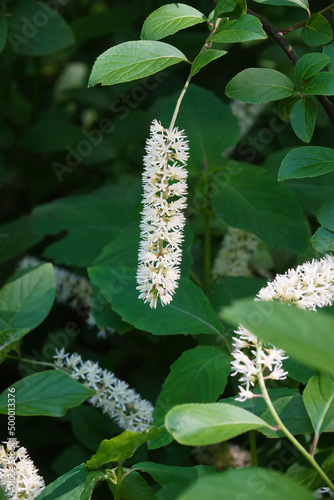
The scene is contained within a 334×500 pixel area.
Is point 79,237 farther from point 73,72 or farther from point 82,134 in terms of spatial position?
point 73,72

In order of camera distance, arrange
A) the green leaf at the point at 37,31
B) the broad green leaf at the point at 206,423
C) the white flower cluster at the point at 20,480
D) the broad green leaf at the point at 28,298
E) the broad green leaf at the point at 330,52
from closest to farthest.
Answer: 1. the broad green leaf at the point at 206,423
2. the white flower cluster at the point at 20,480
3. the broad green leaf at the point at 330,52
4. the broad green leaf at the point at 28,298
5. the green leaf at the point at 37,31

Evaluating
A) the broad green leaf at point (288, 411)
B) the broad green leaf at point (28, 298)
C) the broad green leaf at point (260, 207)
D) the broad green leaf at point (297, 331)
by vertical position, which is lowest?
the broad green leaf at point (260, 207)

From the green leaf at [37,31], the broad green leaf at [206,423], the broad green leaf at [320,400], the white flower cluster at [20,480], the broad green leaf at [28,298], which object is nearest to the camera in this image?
the broad green leaf at [206,423]

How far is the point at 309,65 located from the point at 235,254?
1.97ft

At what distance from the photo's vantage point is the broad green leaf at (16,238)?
1.62 metres

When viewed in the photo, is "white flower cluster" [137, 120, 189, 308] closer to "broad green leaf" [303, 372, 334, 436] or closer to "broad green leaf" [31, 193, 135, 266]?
"broad green leaf" [303, 372, 334, 436]

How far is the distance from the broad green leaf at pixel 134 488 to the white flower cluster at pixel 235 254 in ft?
2.06

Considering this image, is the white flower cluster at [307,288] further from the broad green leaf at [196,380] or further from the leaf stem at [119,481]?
the leaf stem at [119,481]

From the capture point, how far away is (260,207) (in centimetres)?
126

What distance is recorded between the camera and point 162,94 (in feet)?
7.70

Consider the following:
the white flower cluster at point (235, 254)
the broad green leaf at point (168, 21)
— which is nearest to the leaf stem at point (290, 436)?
the broad green leaf at point (168, 21)

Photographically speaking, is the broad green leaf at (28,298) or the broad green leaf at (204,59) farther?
the broad green leaf at (28,298)

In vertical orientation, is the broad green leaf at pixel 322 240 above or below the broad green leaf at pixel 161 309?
above

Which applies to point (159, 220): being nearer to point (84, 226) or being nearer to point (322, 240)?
point (322, 240)
